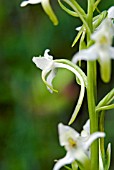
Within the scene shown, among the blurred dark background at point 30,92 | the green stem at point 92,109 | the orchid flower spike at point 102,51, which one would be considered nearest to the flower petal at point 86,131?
the green stem at point 92,109

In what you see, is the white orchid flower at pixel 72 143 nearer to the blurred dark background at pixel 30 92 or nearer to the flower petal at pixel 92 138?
the flower petal at pixel 92 138

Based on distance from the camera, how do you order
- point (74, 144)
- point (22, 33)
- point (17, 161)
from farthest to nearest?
point (22, 33), point (17, 161), point (74, 144)

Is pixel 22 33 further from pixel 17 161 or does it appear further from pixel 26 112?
pixel 17 161

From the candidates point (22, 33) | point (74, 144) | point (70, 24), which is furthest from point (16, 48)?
point (74, 144)

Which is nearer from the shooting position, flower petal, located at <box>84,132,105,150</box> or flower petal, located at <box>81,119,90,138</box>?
flower petal, located at <box>84,132,105,150</box>

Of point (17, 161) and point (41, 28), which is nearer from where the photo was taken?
point (17, 161)

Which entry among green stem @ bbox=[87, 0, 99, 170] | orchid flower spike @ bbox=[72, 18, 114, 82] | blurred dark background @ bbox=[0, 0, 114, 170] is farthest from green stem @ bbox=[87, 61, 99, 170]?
blurred dark background @ bbox=[0, 0, 114, 170]

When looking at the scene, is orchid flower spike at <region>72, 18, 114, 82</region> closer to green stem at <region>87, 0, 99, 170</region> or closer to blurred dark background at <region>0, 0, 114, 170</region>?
green stem at <region>87, 0, 99, 170</region>
